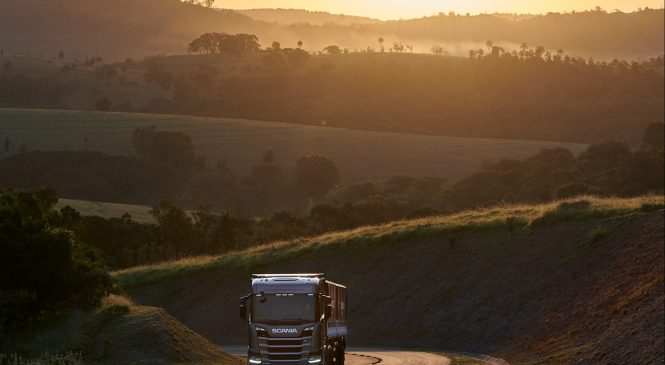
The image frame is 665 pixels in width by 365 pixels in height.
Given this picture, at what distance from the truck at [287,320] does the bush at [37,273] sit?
10.3 m

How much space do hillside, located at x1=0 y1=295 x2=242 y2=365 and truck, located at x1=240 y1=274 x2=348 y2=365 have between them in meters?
3.75

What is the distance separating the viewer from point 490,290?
72.2 m

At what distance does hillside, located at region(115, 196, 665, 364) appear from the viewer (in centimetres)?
5778

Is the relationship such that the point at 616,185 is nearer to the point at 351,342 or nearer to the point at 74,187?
the point at 351,342

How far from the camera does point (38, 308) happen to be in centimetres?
4884

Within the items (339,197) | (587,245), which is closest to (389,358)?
(587,245)

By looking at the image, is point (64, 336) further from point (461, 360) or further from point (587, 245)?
point (587, 245)

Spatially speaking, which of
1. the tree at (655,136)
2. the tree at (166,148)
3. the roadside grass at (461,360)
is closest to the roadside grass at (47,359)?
the roadside grass at (461,360)

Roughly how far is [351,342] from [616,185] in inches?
2241

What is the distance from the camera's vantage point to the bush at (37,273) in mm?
47438

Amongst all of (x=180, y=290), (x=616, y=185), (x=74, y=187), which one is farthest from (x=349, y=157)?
(x=180, y=290)

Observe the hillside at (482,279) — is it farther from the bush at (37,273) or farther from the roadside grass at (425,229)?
the bush at (37,273)

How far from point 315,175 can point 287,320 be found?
137 m

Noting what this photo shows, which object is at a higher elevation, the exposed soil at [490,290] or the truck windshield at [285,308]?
the truck windshield at [285,308]
